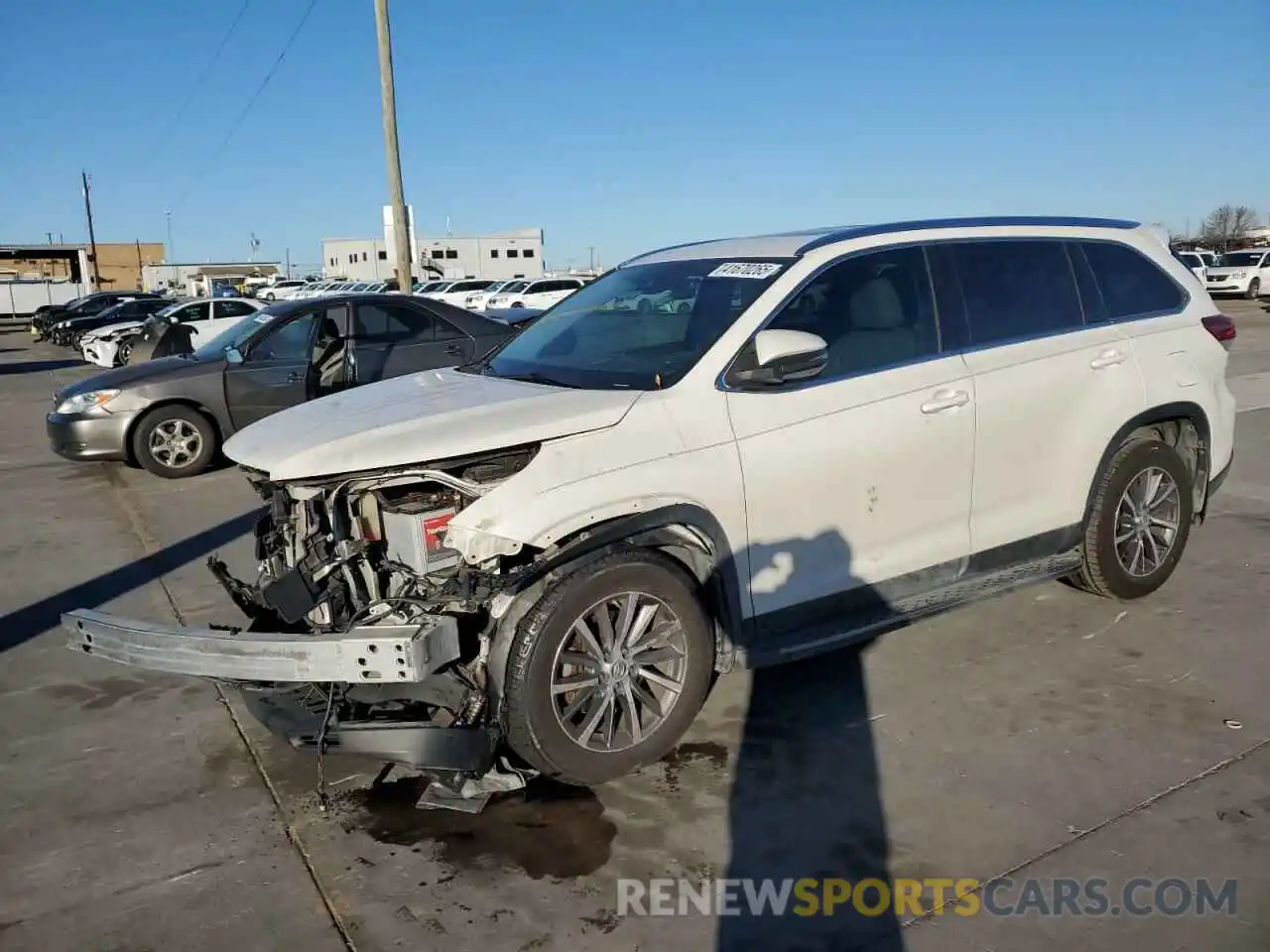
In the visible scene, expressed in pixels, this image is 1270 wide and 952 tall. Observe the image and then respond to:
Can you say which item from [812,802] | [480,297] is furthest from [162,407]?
[480,297]

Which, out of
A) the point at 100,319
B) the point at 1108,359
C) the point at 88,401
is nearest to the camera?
the point at 1108,359

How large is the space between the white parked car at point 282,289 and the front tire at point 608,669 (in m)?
53.1

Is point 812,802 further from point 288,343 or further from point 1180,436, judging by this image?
point 288,343

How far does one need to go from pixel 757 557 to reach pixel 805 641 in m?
0.42

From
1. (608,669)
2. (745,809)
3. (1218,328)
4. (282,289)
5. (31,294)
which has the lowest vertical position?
(745,809)

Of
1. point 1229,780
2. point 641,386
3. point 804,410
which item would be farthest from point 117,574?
point 1229,780

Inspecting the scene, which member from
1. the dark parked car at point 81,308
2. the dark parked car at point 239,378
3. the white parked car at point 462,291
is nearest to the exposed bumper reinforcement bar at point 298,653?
the dark parked car at point 239,378

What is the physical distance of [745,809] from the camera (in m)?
3.46

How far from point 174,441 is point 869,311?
7.77m

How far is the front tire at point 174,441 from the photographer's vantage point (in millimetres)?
9656

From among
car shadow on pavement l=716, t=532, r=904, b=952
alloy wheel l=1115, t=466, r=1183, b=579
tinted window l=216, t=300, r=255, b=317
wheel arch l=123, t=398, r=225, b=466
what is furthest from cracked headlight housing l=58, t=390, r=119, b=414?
tinted window l=216, t=300, r=255, b=317

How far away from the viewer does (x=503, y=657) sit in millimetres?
3326

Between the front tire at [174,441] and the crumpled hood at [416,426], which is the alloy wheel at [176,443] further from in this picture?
the crumpled hood at [416,426]

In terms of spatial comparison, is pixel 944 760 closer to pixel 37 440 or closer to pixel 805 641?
pixel 805 641
